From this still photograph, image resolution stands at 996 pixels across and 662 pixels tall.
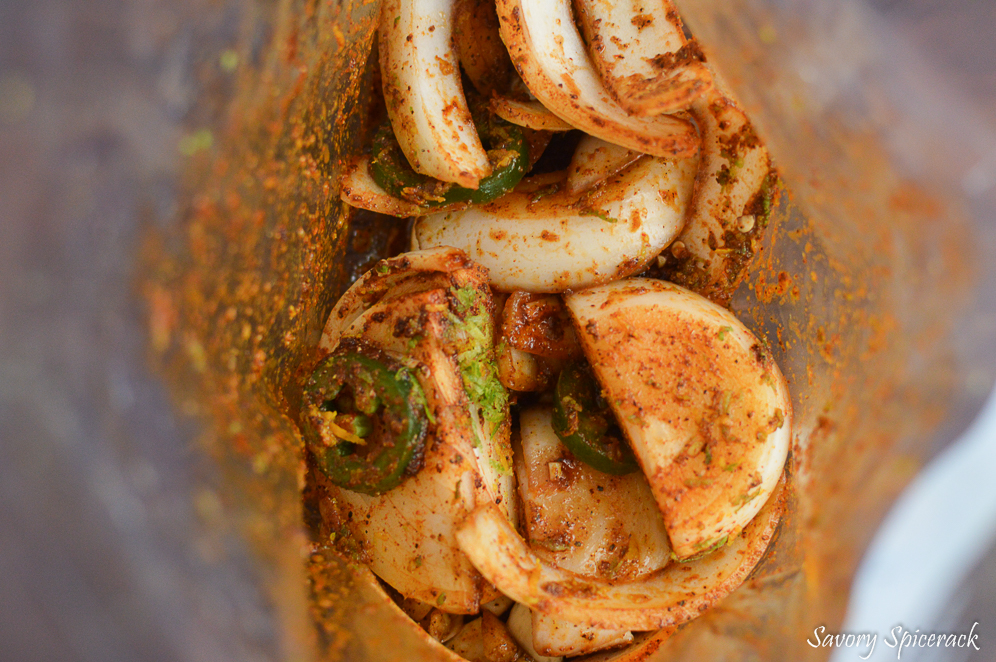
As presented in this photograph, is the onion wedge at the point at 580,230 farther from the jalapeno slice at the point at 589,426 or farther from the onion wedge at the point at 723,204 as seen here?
the jalapeno slice at the point at 589,426

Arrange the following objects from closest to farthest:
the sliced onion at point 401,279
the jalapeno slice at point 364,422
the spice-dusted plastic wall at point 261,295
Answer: the spice-dusted plastic wall at point 261,295
the jalapeno slice at point 364,422
the sliced onion at point 401,279

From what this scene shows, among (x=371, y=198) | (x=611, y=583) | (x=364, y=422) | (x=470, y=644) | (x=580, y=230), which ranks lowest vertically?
(x=470, y=644)

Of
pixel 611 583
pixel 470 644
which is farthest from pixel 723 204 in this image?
pixel 470 644

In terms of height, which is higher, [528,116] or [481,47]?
[481,47]

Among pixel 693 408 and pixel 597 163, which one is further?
pixel 597 163

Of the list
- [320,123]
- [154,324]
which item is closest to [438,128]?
[320,123]

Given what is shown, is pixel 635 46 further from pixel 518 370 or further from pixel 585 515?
pixel 585 515

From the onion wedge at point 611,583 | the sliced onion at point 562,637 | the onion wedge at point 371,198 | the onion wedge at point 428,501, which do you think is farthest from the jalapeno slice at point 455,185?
the sliced onion at point 562,637
